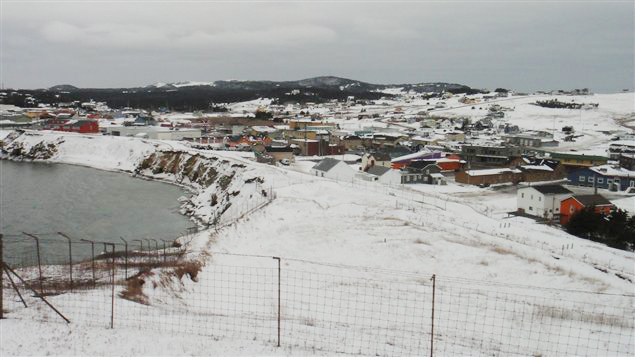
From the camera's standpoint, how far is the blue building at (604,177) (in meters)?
28.7

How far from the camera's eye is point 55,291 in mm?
7738

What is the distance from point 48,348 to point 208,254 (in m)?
7.47

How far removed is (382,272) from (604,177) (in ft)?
72.6

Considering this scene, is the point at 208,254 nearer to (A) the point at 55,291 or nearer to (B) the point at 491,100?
(A) the point at 55,291

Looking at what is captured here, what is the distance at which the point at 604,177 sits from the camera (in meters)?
29.4

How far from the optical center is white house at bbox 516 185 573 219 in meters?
21.2

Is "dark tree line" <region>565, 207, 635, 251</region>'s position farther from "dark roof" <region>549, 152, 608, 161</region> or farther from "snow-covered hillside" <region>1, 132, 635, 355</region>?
"dark roof" <region>549, 152, 608, 161</region>

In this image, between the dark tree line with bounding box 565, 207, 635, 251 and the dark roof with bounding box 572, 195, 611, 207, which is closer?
the dark tree line with bounding box 565, 207, 635, 251

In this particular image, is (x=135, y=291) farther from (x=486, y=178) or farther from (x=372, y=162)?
(x=486, y=178)

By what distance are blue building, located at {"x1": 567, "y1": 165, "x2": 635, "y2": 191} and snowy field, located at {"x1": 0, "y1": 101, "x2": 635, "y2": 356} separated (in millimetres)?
11639

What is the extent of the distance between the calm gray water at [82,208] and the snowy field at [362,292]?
293cm

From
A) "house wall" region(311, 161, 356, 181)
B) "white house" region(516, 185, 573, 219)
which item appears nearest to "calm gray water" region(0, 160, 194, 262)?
"house wall" region(311, 161, 356, 181)

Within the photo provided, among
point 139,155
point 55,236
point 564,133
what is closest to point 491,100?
point 564,133

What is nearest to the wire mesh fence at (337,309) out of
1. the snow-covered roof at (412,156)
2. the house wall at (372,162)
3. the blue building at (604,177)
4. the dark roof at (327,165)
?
the dark roof at (327,165)
